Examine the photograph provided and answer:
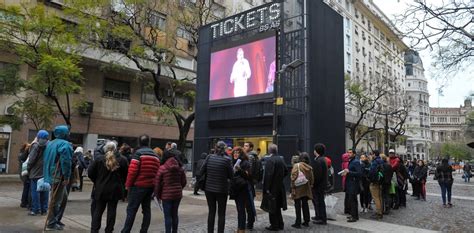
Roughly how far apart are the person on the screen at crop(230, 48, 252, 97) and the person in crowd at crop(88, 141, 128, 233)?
1276 centimetres

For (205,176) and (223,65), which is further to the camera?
(223,65)

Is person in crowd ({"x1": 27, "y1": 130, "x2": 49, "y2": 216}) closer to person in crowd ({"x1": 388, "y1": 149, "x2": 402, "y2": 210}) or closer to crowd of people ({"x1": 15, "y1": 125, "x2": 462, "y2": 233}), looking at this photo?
crowd of people ({"x1": 15, "y1": 125, "x2": 462, "y2": 233})

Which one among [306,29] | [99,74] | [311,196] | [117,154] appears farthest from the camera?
[99,74]

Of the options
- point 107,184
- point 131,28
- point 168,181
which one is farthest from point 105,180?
point 131,28

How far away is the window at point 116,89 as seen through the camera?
94.8 ft

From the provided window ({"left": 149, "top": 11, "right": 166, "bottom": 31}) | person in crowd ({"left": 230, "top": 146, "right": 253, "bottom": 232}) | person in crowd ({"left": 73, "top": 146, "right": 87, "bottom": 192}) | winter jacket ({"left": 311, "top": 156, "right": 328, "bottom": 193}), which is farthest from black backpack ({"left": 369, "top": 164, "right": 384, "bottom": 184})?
window ({"left": 149, "top": 11, "right": 166, "bottom": 31})

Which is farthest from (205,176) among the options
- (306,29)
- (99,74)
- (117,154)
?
(99,74)

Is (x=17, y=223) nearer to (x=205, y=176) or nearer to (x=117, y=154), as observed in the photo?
(x=117, y=154)

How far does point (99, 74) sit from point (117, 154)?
23.2m

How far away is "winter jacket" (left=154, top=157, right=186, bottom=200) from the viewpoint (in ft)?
21.7

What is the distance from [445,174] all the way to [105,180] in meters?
12.3

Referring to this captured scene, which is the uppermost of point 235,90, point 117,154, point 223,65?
point 223,65

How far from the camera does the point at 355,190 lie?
9.67 metres

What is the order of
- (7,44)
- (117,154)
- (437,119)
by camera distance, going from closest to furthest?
(117,154), (7,44), (437,119)
